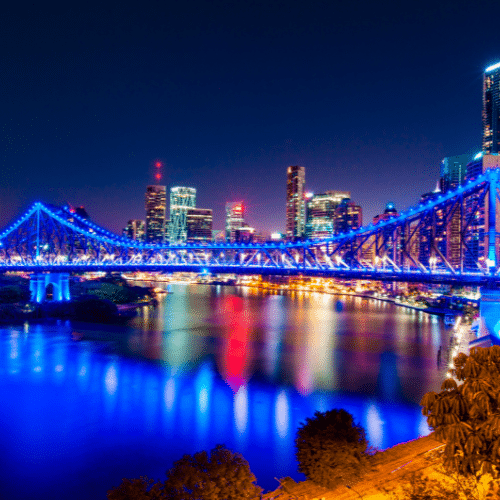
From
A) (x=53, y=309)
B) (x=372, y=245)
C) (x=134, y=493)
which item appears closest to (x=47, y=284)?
(x=53, y=309)

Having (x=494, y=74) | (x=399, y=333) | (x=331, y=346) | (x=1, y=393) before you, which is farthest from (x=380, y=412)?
(x=494, y=74)

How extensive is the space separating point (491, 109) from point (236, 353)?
113 m

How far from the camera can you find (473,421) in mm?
5449

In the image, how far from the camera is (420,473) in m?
8.06

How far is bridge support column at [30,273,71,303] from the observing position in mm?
44781

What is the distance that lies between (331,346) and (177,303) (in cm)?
3290

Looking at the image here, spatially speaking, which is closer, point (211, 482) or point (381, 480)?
point (211, 482)

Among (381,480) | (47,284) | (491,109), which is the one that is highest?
(491,109)

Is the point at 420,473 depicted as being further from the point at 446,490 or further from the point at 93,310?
the point at 93,310

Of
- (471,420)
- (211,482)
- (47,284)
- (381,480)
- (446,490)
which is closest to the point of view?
(471,420)

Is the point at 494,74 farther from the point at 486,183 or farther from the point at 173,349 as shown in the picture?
the point at 173,349

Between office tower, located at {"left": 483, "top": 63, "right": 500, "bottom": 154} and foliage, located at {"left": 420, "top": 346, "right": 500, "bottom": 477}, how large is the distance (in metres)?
118

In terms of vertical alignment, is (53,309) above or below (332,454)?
below

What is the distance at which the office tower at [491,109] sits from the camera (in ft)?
364
